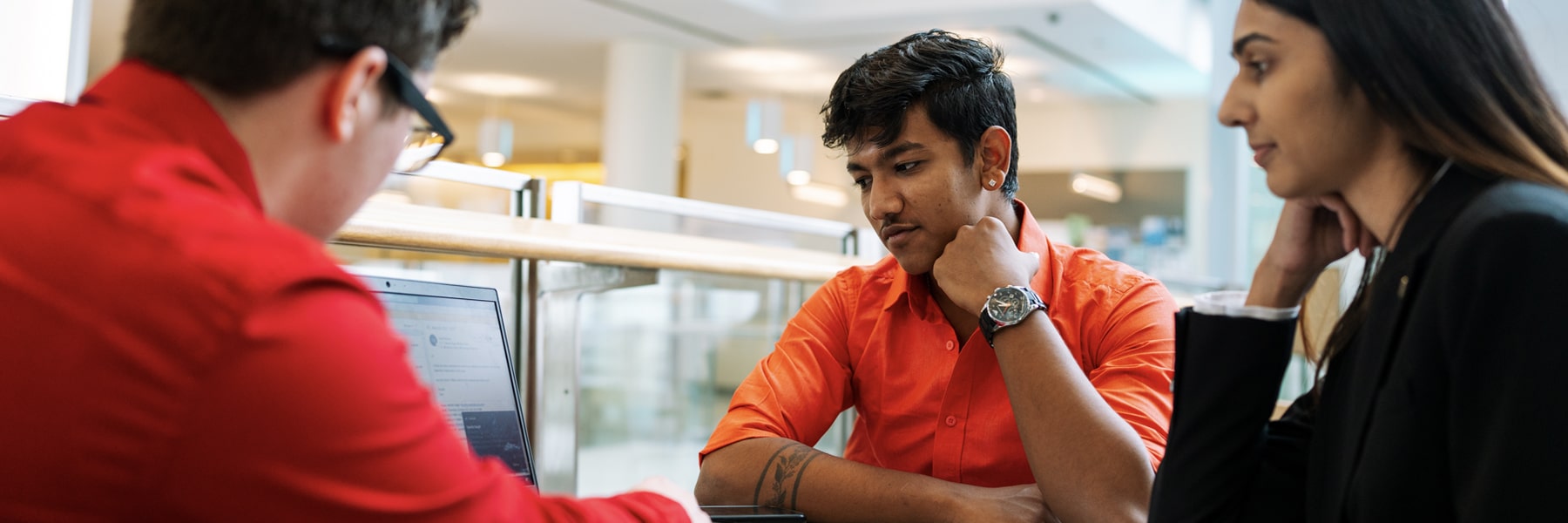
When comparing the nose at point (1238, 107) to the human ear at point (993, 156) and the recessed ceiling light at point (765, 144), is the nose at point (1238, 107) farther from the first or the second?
the recessed ceiling light at point (765, 144)

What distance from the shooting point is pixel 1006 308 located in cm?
142

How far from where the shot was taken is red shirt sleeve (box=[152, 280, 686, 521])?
0.59 m

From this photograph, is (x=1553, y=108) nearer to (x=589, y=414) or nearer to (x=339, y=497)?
(x=339, y=497)

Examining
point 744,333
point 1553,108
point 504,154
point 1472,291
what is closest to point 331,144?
point 1472,291

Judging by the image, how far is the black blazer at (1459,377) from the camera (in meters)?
0.74

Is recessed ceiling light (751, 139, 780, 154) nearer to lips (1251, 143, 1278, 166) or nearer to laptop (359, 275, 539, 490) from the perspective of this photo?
laptop (359, 275, 539, 490)

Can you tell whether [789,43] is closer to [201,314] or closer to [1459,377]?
[1459,377]

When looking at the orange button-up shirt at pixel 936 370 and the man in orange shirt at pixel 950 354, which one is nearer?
the man in orange shirt at pixel 950 354

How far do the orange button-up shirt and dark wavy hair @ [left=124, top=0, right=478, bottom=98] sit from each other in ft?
2.99

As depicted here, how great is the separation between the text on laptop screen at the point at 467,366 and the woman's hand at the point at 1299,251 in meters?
0.79

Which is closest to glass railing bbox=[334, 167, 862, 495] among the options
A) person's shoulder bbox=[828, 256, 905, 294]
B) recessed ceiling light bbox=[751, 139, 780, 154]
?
person's shoulder bbox=[828, 256, 905, 294]

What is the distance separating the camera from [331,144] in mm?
724

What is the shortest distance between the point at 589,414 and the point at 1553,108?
4.24 metres

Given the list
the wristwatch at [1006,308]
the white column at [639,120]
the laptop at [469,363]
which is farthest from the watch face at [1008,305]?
the white column at [639,120]
